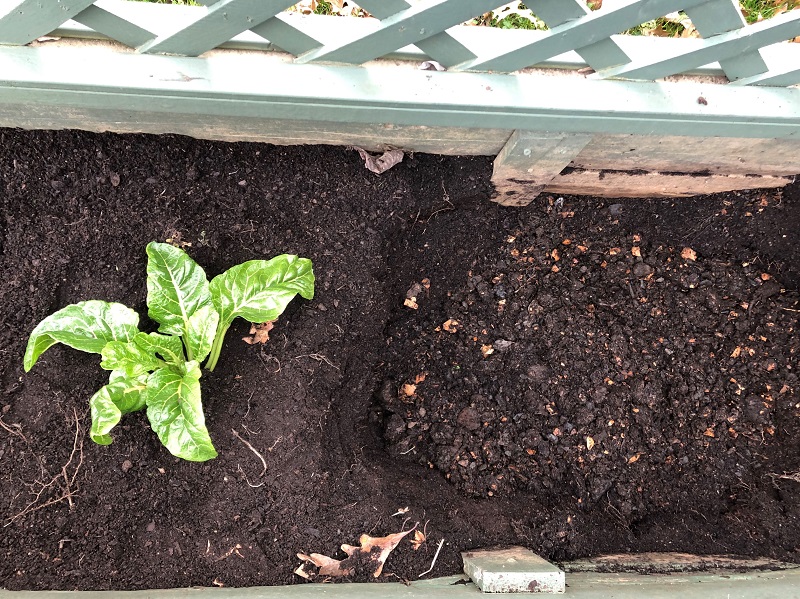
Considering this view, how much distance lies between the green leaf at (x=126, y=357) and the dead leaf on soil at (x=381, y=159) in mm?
921

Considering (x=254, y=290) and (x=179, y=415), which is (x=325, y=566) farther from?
(x=254, y=290)

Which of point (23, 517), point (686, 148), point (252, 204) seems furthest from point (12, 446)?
point (686, 148)

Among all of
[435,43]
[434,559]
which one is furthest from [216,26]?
[434,559]

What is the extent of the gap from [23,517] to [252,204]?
119 cm

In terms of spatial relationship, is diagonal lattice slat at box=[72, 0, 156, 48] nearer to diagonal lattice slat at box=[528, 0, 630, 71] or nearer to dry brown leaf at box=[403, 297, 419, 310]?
diagonal lattice slat at box=[528, 0, 630, 71]

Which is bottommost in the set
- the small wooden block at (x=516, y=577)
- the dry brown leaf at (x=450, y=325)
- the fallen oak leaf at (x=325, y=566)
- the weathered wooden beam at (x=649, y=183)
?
the fallen oak leaf at (x=325, y=566)

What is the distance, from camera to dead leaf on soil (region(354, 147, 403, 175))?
6.16 ft

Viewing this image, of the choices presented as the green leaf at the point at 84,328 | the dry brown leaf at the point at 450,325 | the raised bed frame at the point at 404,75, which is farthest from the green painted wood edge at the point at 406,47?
the dry brown leaf at the point at 450,325

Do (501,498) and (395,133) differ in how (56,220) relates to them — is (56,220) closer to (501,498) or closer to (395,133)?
(395,133)

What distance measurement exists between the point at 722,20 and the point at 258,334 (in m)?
1.60

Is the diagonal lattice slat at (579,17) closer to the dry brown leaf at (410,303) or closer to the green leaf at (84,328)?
the dry brown leaf at (410,303)

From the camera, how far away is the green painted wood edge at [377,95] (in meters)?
1.43

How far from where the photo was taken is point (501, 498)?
2.12 metres

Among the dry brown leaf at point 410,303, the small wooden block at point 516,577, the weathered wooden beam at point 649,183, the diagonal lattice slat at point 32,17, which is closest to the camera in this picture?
the diagonal lattice slat at point 32,17
